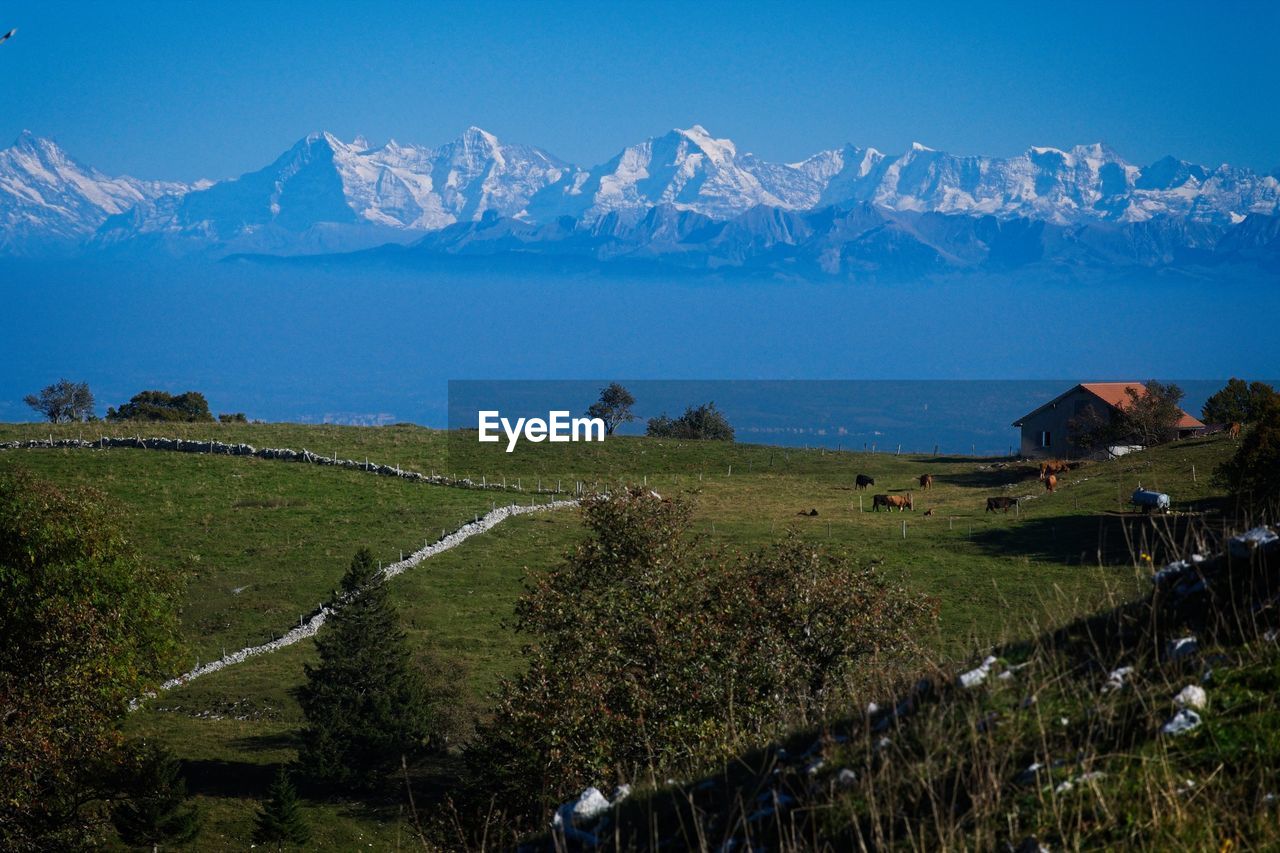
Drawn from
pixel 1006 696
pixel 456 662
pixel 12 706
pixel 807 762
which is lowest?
pixel 456 662

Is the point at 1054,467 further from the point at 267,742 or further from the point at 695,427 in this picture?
the point at 267,742

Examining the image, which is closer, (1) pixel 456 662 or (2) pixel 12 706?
(2) pixel 12 706

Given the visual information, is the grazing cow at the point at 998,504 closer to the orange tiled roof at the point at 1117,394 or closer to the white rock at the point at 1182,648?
the orange tiled roof at the point at 1117,394

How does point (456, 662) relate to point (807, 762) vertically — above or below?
below

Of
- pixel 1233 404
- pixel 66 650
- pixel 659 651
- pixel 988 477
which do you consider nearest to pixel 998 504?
pixel 988 477

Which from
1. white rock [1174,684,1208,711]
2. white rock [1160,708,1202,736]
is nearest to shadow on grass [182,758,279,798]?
white rock [1174,684,1208,711]

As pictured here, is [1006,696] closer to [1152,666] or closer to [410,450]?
[1152,666]

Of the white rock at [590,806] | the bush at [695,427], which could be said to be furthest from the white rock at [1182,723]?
the bush at [695,427]

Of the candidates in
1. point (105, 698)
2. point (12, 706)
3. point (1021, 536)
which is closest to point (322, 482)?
point (1021, 536)
